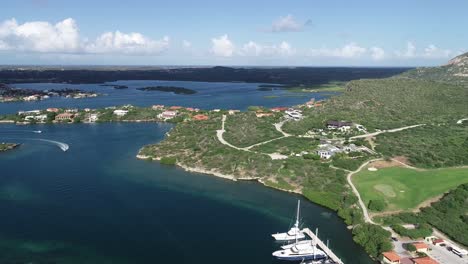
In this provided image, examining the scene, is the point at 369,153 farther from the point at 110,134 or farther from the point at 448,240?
the point at 110,134

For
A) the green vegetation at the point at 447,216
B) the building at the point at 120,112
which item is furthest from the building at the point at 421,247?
the building at the point at 120,112

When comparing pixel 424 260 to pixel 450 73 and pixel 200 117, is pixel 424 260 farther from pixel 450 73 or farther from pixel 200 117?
pixel 450 73

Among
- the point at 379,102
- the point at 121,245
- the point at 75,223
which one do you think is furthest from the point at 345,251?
the point at 379,102

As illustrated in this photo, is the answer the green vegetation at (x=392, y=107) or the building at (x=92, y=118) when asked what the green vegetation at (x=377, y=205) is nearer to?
the green vegetation at (x=392, y=107)

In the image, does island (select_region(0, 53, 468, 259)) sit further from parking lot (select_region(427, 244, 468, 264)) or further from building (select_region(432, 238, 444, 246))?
parking lot (select_region(427, 244, 468, 264))

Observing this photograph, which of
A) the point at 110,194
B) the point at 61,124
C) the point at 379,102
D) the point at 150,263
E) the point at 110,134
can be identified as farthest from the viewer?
the point at 379,102

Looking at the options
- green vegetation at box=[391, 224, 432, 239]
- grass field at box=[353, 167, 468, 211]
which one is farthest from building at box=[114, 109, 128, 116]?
green vegetation at box=[391, 224, 432, 239]
